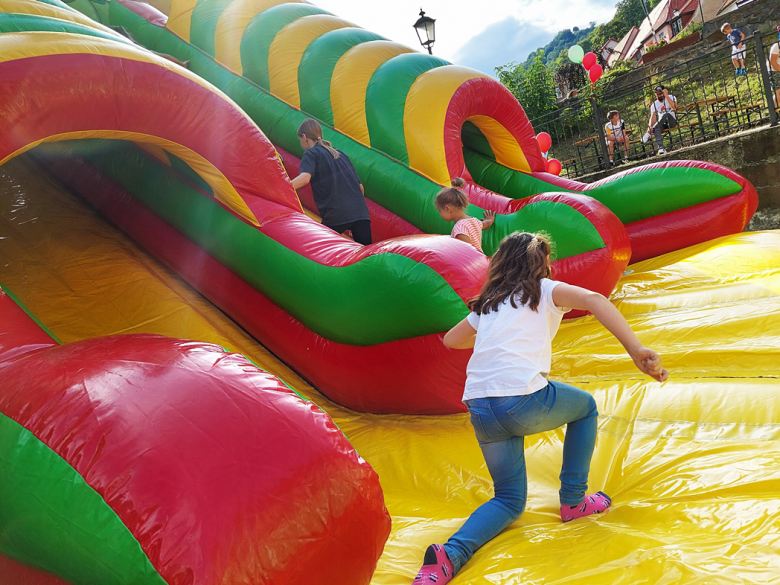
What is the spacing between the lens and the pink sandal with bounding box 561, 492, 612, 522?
1754 millimetres

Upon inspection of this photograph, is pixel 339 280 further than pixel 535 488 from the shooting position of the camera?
Yes

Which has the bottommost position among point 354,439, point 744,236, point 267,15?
point 744,236

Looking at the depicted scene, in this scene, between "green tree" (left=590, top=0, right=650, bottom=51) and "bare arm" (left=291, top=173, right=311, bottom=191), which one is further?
"green tree" (left=590, top=0, right=650, bottom=51)

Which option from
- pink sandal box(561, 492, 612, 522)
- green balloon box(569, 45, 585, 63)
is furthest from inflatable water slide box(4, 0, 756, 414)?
green balloon box(569, 45, 585, 63)

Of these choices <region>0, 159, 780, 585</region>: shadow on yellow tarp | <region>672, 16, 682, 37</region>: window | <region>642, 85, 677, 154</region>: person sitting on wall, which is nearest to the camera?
<region>0, 159, 780, 585</region>: shadow on yellow tarp

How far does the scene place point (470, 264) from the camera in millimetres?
2574

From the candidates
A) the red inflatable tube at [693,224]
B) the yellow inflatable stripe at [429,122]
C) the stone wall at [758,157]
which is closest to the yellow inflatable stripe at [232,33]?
the yellow inflatable stripe at [429,122]

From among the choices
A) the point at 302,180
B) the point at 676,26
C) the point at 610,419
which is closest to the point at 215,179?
the point at 302,180

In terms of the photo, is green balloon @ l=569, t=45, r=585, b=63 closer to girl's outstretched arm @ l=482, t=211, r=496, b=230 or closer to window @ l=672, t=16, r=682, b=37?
window @ l=672, t=16, r=682, b=37

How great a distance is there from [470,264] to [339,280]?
60cm

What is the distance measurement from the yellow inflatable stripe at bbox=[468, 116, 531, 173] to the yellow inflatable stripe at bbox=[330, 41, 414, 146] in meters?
1.01

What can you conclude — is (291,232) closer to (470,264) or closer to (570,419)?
(470,264)

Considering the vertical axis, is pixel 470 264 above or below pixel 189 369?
below

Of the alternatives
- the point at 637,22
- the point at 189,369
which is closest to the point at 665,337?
the point at 189,369
